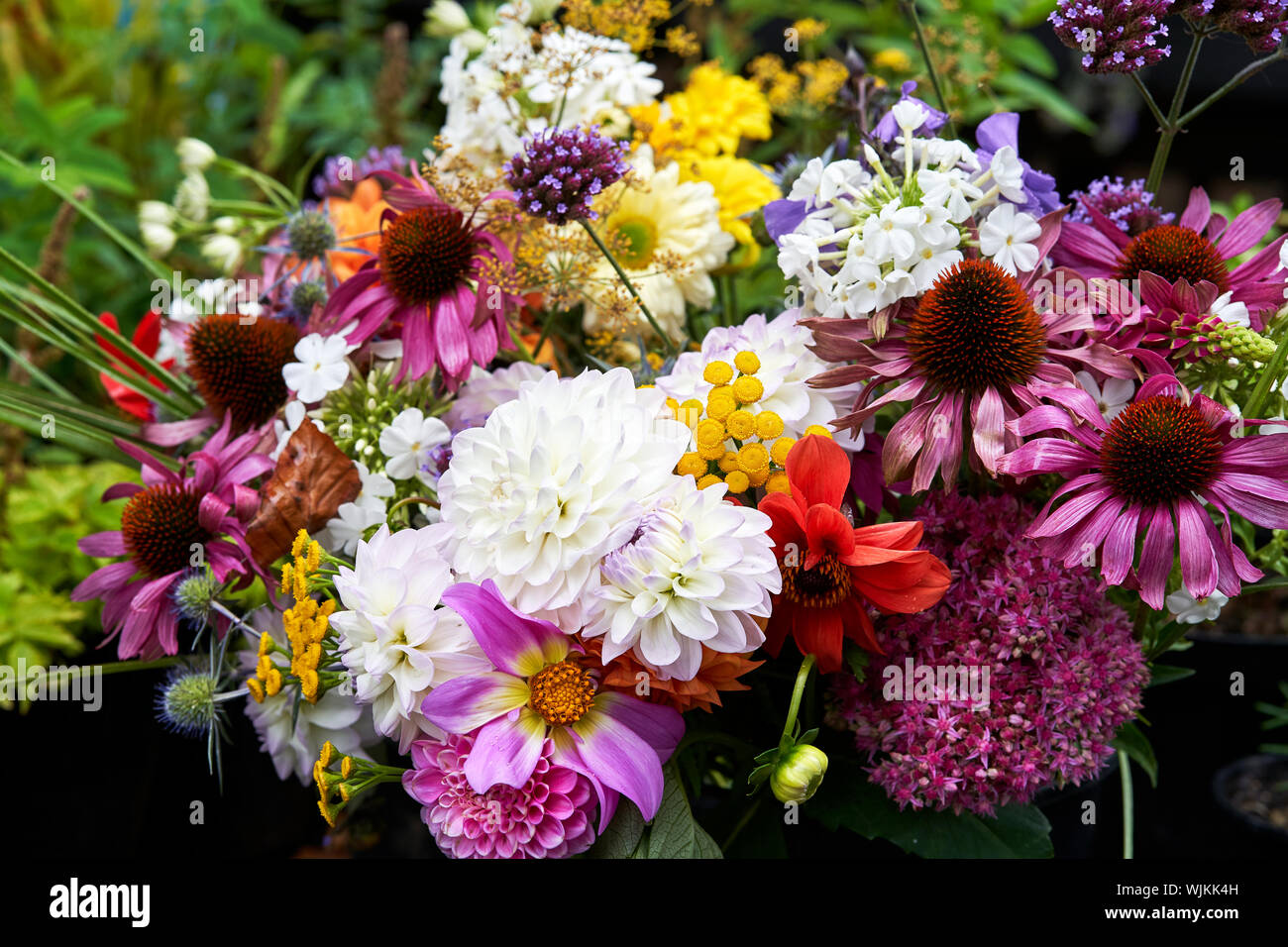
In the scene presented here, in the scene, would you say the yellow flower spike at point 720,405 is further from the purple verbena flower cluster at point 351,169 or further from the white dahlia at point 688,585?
the purple verbena flower cluster at point 351,169

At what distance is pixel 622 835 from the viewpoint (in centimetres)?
62

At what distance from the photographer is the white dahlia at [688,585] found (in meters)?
0.56

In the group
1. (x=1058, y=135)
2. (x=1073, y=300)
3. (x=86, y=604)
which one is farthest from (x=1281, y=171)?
(x=86, y=604)

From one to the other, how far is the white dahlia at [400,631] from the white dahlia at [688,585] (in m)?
0.10

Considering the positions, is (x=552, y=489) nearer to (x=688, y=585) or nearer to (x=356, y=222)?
(x=688, y=585)

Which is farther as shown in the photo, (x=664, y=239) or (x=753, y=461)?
(x=664, y=239)

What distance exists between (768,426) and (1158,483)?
24cm

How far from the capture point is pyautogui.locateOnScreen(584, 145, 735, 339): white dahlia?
0.85 metres

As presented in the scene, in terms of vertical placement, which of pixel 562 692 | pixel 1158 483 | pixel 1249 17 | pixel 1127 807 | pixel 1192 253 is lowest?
A: pixel 1127 807

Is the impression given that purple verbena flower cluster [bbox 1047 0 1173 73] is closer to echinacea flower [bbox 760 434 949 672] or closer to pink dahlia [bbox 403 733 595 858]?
echinacea flower [bbox 760 434 949 672]

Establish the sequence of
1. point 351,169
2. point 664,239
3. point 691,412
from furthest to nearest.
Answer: point 351,169 < point 664,239 < point 691,412

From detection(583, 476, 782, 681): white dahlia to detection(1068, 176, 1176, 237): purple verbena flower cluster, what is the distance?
0.39 metres

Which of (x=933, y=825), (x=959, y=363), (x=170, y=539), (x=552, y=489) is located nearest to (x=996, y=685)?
(x=933, y=825)
